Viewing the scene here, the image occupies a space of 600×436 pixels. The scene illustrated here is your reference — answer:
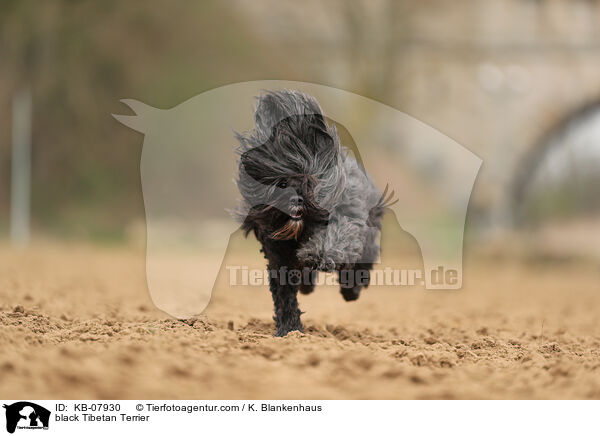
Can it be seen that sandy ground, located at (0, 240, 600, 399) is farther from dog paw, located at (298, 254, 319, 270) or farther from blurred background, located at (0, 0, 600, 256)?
blurred background, located at (0, 0, 600, 256)

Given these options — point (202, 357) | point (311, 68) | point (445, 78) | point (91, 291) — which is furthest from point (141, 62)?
point (202, 357)

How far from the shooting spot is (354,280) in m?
5.71

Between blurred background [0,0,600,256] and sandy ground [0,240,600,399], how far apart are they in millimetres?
7557

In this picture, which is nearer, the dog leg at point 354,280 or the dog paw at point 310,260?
the dog paw at point 310,260

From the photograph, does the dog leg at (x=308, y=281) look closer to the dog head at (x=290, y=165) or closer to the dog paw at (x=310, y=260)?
the dog paw at (x=310, y=260)

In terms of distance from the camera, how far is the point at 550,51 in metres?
16.5

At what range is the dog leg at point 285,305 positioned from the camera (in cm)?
484

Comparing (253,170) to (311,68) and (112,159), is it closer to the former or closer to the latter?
(311,68)

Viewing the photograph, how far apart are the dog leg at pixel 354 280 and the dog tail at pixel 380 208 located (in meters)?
0.40

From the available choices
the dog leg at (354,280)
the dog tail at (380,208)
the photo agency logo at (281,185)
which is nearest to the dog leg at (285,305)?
the photo agency logo at (281,185)
